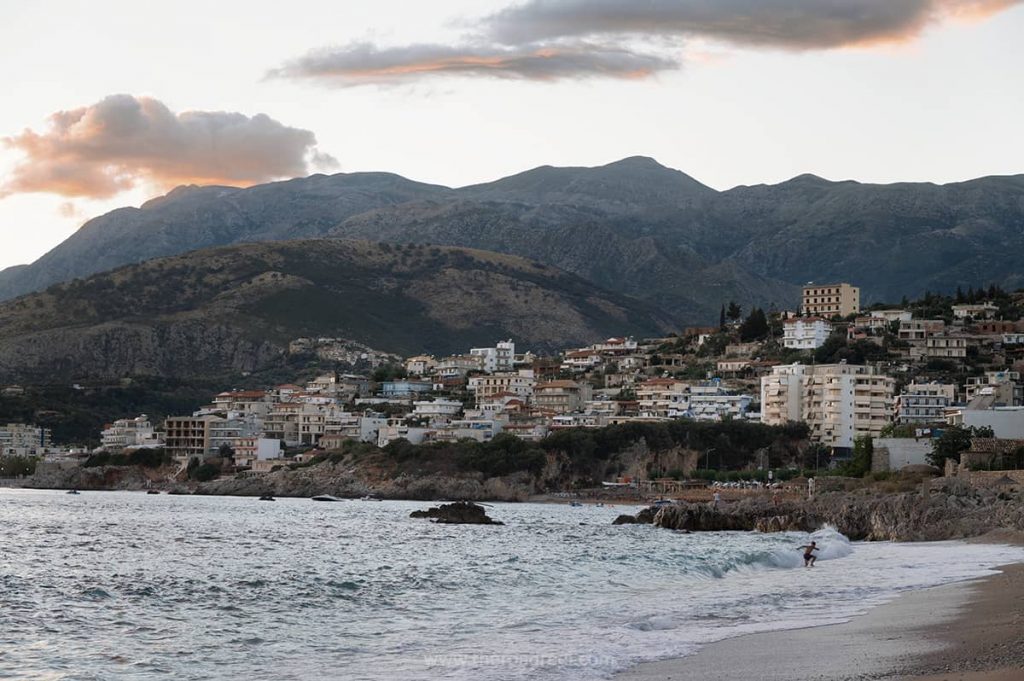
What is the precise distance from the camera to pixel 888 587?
3188 cm

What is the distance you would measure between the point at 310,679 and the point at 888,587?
55.4 ft

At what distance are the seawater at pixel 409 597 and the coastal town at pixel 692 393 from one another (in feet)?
168

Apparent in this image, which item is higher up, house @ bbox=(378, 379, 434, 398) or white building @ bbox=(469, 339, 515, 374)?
white building @ bbox=(469, 339, 515, 374)

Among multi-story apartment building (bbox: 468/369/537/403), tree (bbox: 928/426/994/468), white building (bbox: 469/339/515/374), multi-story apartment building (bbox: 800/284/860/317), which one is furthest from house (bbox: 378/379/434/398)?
tree (bbox: 928/426/994/468)

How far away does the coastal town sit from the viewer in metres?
114

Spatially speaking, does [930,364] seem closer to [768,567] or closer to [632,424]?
[632,424]

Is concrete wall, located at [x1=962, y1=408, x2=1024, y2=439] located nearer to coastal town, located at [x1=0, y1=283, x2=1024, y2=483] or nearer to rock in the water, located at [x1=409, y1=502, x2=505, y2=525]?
coastal town, located at [x1=0, y1=283, x2=1024, y2=483]

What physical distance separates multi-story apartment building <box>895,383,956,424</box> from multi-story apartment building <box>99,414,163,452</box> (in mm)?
71371

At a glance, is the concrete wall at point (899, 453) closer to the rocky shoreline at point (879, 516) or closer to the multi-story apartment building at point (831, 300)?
the rocky shoreline at point (879, 516)

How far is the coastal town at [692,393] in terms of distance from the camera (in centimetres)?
11438

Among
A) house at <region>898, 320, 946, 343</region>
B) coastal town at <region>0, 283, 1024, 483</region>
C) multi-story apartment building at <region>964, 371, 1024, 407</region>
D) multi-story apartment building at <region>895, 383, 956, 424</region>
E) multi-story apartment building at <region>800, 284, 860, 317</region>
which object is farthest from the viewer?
multi-story apartment building at <region>800, 284, 860, 317</region>

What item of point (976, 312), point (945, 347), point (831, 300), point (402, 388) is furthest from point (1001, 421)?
point (402, 388)

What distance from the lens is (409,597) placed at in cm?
3161

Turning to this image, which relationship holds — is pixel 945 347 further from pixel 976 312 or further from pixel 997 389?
pixel 997 389
